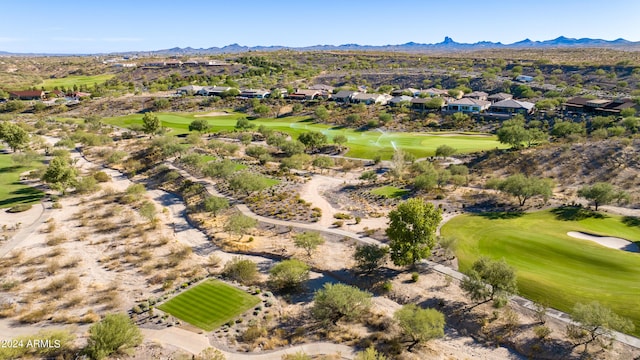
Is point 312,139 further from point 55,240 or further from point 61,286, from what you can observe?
point 61,286

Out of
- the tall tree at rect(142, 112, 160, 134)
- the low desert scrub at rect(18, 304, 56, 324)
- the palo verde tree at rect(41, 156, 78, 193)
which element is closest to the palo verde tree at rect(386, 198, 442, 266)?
the low desert scrub at rect(18, 304, 56, 324)

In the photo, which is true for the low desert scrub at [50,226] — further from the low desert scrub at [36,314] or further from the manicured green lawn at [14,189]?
the low desert scrub at [36,314]

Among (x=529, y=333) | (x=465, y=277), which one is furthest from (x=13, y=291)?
(x=529, y=333)

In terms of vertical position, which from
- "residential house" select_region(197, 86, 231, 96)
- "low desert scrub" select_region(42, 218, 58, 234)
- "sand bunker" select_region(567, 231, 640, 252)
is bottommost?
"low desert scrub" select_region(42, 218, 58, 234)

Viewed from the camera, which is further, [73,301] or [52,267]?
[52,267]

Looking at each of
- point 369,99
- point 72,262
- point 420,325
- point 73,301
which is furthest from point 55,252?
point 369,99

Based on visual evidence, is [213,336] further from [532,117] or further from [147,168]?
[532,117]

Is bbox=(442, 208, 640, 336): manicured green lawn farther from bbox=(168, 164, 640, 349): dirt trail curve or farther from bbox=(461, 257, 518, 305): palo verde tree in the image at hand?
bbox=(461, 257, 518, 305): palo verde tree
